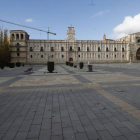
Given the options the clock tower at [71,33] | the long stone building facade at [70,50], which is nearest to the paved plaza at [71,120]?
the long stone building facade at [70,50]

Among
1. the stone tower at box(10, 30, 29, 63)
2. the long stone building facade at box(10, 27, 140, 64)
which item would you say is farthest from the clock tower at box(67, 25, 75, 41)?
the stone tower at box(10, 30, 29, 63)

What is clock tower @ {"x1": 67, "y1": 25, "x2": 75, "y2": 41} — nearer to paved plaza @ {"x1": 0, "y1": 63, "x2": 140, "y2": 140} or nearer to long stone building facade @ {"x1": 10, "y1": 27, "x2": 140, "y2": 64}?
long stone building facade @ {"x1": 10, "y1": 27, "x2": 140, "y2": 64}

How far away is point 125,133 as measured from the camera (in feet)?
9.03

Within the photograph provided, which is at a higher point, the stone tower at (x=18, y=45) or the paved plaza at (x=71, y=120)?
the stone tower at (x=18, y=45)

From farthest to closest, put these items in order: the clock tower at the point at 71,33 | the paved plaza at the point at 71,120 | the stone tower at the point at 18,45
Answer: the clock tower at the point at 71,33 < the stone tower at the point at 18,45 < the paved plaza at the point at 71,120

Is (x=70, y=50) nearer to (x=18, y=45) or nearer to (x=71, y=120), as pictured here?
(x=18, y=45)

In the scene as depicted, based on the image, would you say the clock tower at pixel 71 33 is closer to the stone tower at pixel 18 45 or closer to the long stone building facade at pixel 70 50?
the long stone building facade at pixel 70 50

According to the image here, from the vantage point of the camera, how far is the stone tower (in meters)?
56.2

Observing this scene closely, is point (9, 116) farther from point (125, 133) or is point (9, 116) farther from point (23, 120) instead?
point (125, 133)

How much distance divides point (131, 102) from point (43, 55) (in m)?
57.9

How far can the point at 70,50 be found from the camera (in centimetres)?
6188

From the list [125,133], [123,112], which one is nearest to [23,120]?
[125,133]

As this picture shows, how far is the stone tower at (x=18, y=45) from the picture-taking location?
2215 inches

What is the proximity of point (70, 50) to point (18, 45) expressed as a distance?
2267 centimetres
